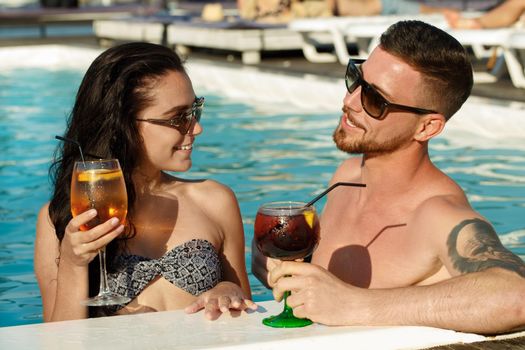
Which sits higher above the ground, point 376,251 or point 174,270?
point 376,251

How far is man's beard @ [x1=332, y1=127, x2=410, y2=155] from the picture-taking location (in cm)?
321

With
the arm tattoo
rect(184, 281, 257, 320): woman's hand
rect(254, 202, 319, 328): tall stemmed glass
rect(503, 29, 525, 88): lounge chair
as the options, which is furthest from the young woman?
rect(503, 29, 525, 88): lounge chair

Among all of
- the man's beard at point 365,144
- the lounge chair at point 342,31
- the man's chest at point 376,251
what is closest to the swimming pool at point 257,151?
the lounge chair at point 342,31

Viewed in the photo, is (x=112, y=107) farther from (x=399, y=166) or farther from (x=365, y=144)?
(x=399, y=166)

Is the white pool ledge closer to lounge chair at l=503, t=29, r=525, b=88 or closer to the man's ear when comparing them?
the man's ear

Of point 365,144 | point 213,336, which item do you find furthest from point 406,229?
point 213,336

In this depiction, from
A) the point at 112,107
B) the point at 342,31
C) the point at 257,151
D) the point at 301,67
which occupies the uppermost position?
the point at 112,107

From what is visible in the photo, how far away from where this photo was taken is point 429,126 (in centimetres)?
321

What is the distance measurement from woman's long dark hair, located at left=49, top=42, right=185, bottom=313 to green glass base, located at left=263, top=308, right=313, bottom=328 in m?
0.75

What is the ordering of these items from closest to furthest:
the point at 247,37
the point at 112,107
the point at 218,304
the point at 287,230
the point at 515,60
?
the point at 287,230 → the point at 218,304 → the point at 112,107 → the point at 515,60 → the point at 247,37

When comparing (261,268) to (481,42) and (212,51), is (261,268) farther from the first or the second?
(212,51)

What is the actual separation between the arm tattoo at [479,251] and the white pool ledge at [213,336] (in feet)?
0.65

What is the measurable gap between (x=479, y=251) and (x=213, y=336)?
77 cm

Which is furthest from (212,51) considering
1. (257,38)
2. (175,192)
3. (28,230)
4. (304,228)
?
(304,228)
